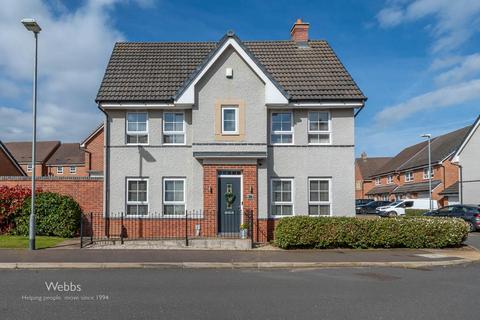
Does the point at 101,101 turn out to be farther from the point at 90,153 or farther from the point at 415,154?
the point at 415,154

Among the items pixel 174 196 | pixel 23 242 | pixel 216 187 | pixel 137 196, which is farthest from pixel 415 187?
pixel 23 242

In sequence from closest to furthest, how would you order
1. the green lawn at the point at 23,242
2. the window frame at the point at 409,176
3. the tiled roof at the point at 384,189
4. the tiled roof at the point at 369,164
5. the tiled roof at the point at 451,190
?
1. the green lawn at the point at 23,242
2. the tiled roof at the point at 451,190
3. the window frame at the point at 409,176
4. the tiled roof at the point at 384,189
5. the tiled roof at the point at 369,164

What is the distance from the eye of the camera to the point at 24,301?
7.81 metres

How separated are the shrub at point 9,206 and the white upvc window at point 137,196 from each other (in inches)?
159

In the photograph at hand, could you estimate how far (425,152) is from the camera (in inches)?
1964

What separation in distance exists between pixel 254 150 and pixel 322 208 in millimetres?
3716

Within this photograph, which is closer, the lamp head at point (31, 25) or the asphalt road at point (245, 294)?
the asphalt road at point (245, 294)

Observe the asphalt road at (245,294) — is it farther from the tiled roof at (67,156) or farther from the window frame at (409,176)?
the tiled roof at (67,156)

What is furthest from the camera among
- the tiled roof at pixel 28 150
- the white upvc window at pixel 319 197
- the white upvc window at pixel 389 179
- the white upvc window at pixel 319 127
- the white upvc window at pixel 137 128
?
the tiled roof at pixel 28 150

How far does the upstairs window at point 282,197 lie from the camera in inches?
703

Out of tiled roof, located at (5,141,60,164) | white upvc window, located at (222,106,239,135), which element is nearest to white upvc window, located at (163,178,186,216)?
white upvc window, located at (222,106,239,135)

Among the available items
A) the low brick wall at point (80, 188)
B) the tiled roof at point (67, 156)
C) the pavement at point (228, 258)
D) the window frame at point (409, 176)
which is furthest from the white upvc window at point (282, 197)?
the tiled roof at point (67, 156)

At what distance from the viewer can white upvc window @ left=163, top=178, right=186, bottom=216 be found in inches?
703

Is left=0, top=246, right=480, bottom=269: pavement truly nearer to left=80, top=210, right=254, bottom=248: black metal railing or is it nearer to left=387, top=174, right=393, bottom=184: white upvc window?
left=80, top=210, right=254, bottom=248: black metal railing
